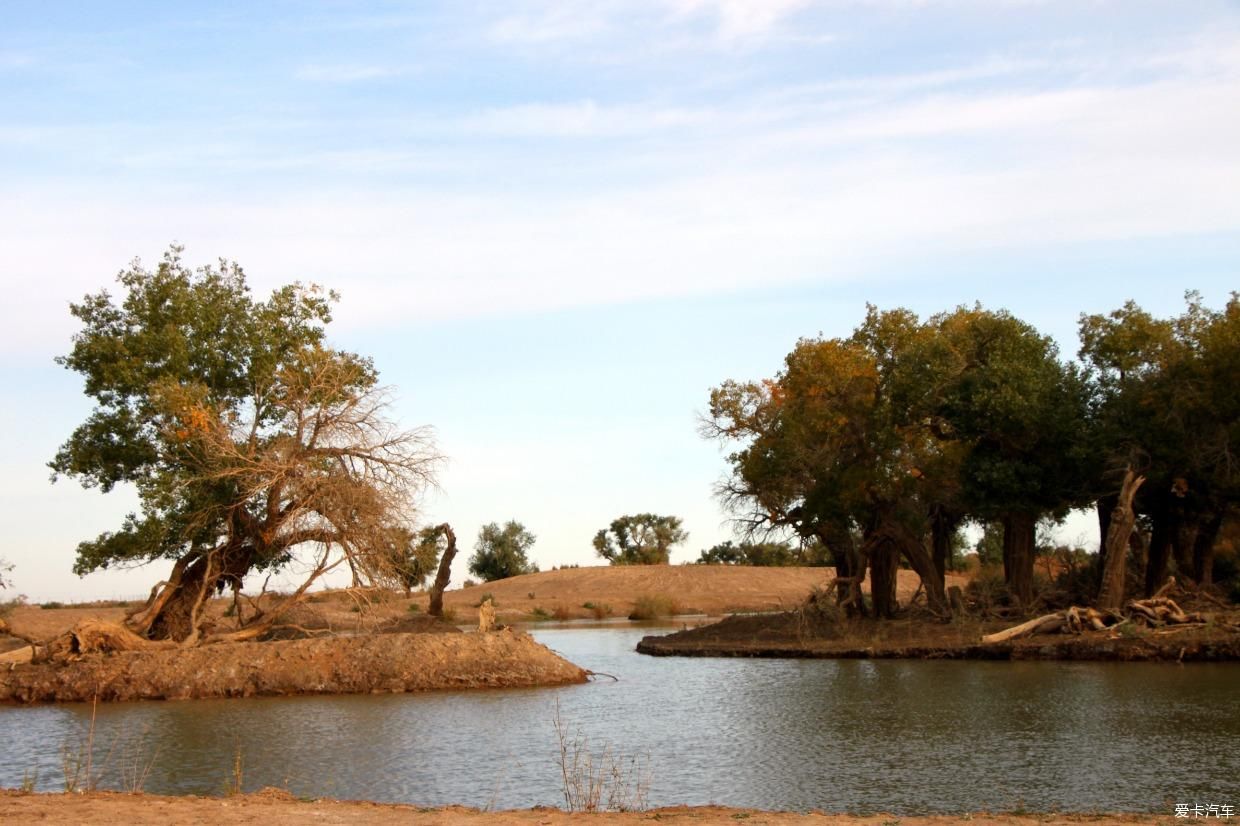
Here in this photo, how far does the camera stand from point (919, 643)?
34.8 meters

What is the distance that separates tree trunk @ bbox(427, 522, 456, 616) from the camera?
33.2 metres

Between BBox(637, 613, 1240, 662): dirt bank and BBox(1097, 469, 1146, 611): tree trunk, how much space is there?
237cm

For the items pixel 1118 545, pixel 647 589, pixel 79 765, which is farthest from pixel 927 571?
pixel 647 589

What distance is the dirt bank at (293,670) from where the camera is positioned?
26.6 metres

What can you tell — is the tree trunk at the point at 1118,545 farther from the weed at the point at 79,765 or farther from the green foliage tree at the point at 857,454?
the weed at the point at 79,765

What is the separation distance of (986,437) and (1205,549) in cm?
733

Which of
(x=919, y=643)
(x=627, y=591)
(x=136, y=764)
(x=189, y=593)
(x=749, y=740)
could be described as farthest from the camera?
(x=627, y=591)

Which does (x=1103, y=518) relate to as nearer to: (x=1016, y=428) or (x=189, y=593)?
(x=1016, y=428)

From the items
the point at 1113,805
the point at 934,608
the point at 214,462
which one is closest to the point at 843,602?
the point at 934,608

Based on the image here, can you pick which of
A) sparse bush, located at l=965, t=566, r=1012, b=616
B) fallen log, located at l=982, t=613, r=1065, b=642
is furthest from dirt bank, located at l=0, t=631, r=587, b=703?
sparse bush, located at l=965, t=566, r=1012, b=616

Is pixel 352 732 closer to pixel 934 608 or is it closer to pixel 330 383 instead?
pixel 330 383

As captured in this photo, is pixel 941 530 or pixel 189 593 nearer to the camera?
pixel 189 593

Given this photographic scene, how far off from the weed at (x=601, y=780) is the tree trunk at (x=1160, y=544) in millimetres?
24179

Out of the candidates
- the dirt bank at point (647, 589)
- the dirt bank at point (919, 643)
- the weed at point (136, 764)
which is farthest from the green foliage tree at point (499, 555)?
the weed at point (136, 764)
